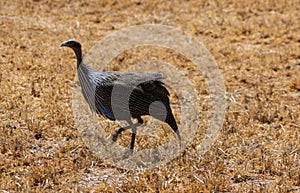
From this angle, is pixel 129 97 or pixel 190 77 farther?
pixel 190 77

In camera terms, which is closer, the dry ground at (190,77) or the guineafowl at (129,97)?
the dry ground at (190,77)

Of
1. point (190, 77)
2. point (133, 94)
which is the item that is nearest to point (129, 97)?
point (133, 94)

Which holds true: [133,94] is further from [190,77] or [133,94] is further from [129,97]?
[190,77]

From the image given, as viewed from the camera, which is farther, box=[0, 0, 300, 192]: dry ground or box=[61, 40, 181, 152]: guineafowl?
box=[61, 40, 181, 152]: guineafowl

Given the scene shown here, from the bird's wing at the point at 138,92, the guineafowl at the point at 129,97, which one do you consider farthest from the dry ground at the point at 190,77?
the bird's wing at the point at 138,92

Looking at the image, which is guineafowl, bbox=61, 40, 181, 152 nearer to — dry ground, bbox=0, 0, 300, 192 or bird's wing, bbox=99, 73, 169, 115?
bird's wing, bbox=99, 73, 169, 115

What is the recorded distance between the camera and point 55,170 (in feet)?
17.6

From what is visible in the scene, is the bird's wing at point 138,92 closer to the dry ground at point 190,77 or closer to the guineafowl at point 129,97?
the guineafowl at point 129,97

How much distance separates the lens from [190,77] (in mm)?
8578

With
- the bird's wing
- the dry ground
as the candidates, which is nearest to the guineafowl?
the bird's wing

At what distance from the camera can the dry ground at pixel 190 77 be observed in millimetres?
5258

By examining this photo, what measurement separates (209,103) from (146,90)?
7.13 ft

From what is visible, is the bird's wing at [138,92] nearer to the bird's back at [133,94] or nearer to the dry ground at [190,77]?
the bird's back at [133,94]

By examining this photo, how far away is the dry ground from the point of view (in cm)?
526
